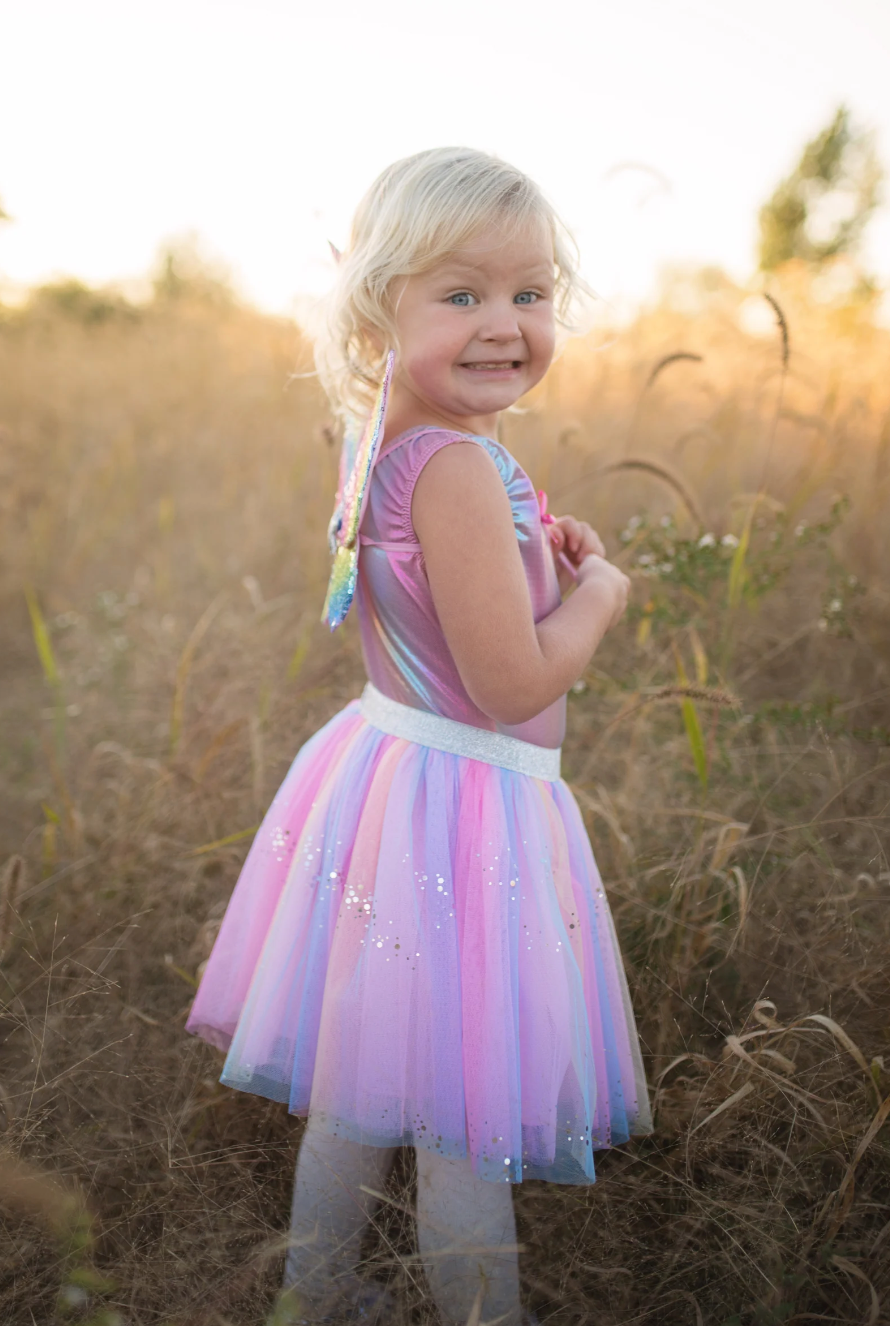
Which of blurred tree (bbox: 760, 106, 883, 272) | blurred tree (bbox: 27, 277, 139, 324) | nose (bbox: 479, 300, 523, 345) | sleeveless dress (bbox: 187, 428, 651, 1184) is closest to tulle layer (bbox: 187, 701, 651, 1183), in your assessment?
sleeveless dress (bbox: 187, 428, 651, 1184)

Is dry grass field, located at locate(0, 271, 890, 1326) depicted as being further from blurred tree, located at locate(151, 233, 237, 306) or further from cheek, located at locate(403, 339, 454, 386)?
blurred tree, located at locate(151, 233, 237, 306)

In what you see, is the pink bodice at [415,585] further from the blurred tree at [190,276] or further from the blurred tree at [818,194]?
the blurred tree at [818,194]

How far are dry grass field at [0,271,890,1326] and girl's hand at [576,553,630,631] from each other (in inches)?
7.6

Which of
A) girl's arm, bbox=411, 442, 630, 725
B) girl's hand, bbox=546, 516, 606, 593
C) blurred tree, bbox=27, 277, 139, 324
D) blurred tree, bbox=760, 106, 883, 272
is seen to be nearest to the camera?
girl's arm, bbox=411, 442, 630, 725

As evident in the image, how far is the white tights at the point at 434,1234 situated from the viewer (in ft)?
3.34

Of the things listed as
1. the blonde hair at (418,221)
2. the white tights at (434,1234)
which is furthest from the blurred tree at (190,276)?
the white tights at (434,1234)

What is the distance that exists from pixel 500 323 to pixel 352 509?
0.27m

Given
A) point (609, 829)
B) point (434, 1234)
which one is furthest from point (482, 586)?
point (609, 829)

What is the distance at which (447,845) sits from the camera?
1.04 m

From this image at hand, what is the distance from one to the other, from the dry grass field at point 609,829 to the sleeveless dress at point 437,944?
16cm

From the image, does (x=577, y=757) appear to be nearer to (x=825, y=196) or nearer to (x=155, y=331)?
(x=155, y=331)

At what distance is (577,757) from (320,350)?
1.22m

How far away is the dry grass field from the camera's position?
1109 millimetres

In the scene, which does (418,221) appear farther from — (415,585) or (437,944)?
(437,944)
